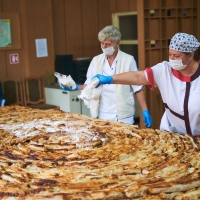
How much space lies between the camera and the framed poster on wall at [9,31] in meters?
6.55

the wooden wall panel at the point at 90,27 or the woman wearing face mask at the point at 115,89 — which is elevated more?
the wooden wall panel at the point at 90,27

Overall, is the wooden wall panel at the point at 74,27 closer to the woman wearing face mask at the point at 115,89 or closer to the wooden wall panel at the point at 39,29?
the wooden wall panel at the point at 39,29

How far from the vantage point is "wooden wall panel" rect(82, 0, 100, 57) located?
7.44m

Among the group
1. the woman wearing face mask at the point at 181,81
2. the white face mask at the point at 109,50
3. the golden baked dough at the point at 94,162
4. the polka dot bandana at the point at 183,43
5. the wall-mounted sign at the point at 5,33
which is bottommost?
the golden baked dough at the point at 94,162

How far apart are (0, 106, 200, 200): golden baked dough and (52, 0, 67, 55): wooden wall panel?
4164mm

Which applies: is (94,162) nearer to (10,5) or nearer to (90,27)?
(10,5)

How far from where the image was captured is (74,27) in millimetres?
7344

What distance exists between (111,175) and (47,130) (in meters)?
1.01

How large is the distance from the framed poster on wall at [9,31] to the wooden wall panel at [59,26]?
68 cm

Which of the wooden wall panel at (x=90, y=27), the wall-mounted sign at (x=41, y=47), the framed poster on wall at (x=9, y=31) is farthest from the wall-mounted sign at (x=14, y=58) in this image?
the wooden wall panel at (x=90, y=27)

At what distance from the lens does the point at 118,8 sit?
7496 millimetres

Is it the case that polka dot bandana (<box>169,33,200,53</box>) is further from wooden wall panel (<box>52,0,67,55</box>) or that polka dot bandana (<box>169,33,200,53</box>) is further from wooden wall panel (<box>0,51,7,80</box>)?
wooden wall panel (<box>52,0,67,55</box>)

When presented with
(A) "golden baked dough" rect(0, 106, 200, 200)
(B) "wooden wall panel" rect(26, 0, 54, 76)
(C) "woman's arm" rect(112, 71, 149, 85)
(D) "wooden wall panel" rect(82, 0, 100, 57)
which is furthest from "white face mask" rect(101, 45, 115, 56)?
(D) "wooden wall panel" rect(82, 0, 100, 57)

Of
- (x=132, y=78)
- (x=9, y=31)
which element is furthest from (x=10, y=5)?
(x=132, y=78)
